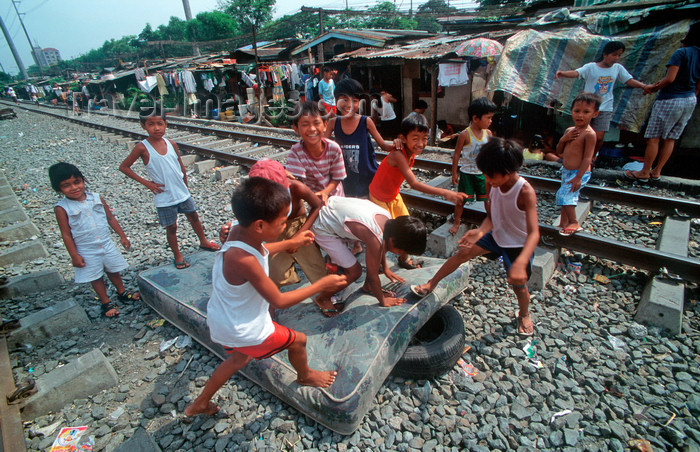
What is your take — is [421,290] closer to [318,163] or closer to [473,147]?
[318,163]

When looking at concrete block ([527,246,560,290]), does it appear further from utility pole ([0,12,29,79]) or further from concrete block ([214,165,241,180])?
utility pole ([0,12,29,79])

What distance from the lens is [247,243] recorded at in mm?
1949

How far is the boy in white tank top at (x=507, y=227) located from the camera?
8.01 feet

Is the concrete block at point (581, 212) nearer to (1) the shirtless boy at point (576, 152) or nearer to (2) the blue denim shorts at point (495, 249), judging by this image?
(1) the shirtless boy at point (576, 152)

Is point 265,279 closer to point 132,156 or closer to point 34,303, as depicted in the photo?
→ point 132,156

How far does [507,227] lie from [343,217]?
131cm

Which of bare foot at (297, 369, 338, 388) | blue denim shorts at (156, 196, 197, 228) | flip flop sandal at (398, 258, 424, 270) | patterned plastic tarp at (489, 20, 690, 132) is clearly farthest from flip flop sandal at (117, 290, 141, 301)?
patterned plastic tarp at (489, 20, 690, 132)

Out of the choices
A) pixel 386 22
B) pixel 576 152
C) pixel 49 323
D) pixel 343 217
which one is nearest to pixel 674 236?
pixel 576 152

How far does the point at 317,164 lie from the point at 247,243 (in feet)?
5.08

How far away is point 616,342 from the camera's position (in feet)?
9.12

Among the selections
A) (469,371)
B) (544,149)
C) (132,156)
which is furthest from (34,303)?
(544,149)

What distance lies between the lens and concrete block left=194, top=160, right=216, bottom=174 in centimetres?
825

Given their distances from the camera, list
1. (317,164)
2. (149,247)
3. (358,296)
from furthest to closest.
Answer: (149,247)
(317,164)
(358,296)

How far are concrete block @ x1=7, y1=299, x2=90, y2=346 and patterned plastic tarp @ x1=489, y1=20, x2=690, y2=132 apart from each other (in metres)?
8.39
